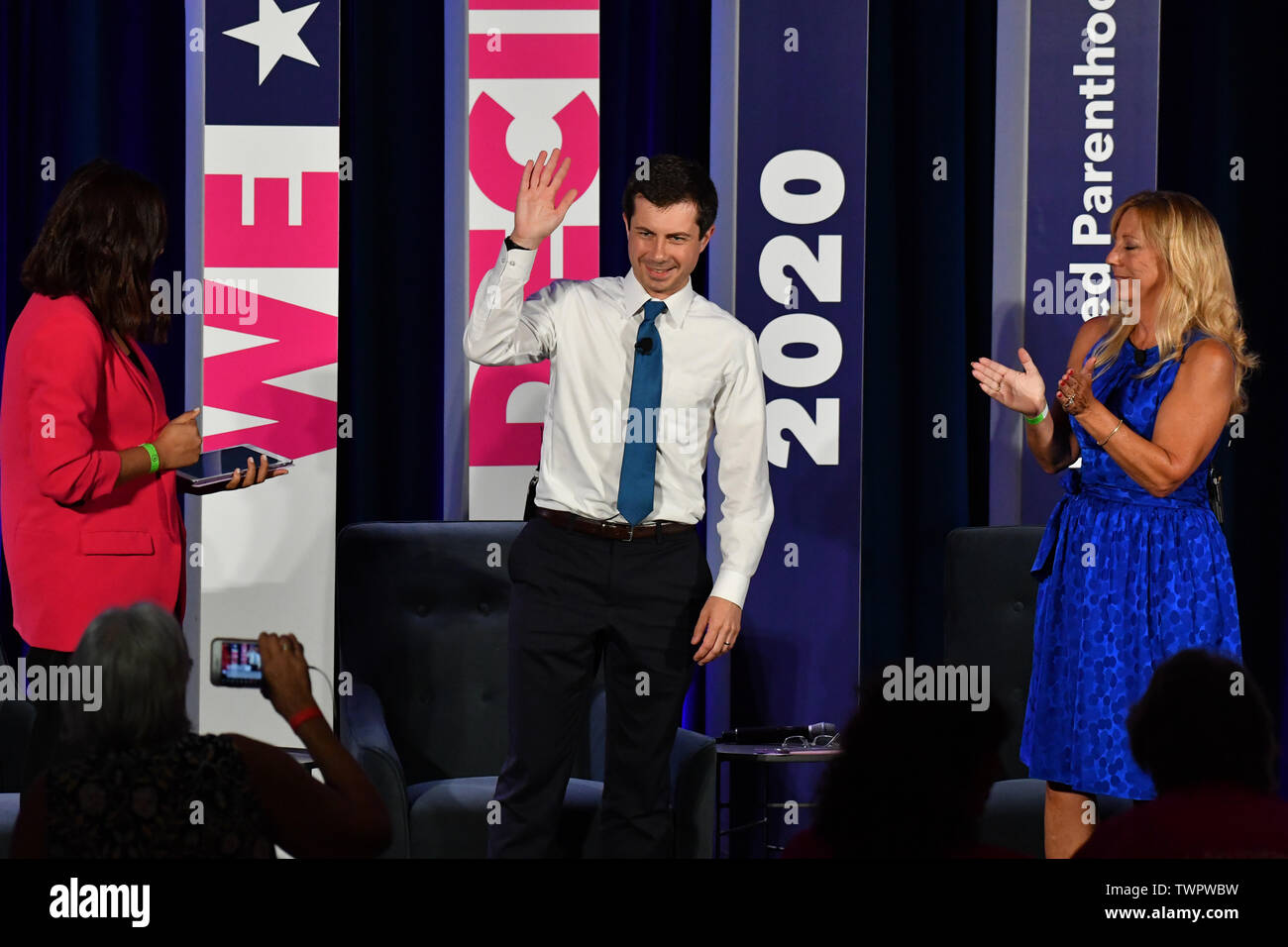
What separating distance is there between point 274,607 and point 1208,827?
2575mm

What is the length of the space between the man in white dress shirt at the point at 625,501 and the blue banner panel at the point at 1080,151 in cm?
136

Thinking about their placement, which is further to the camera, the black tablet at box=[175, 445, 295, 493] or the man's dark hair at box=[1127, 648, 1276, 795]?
the black tablet at box=[175, 445, 295, 493]

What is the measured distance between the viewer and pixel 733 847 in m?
3.92

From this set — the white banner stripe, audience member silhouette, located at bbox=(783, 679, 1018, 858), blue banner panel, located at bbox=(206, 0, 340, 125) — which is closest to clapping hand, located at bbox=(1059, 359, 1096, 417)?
audience member silhouette, located at bbox=(783, 679, 1018, 858)

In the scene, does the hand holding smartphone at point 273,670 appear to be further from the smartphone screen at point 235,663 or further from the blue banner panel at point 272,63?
the blue banner panel at point 272,63

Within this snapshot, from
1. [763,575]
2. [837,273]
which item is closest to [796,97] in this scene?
[837,273]

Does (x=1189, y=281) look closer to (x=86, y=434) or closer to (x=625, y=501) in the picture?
(x=625, y=501)

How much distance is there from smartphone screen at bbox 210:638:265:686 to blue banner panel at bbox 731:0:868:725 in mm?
2097

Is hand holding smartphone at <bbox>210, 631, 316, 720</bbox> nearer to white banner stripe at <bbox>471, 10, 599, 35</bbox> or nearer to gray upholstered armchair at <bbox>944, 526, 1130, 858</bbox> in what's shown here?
gray upholstered armchair at <bbox>944, 526, 1130, 858</bbox>

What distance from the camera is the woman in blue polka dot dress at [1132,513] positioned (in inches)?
102

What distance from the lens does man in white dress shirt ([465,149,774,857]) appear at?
272cm

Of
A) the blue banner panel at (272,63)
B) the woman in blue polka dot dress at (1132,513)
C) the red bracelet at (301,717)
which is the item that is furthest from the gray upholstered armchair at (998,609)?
the red bracelet at (301,717)

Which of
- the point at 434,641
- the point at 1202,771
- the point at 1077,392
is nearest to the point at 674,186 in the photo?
the point at 1077,392
